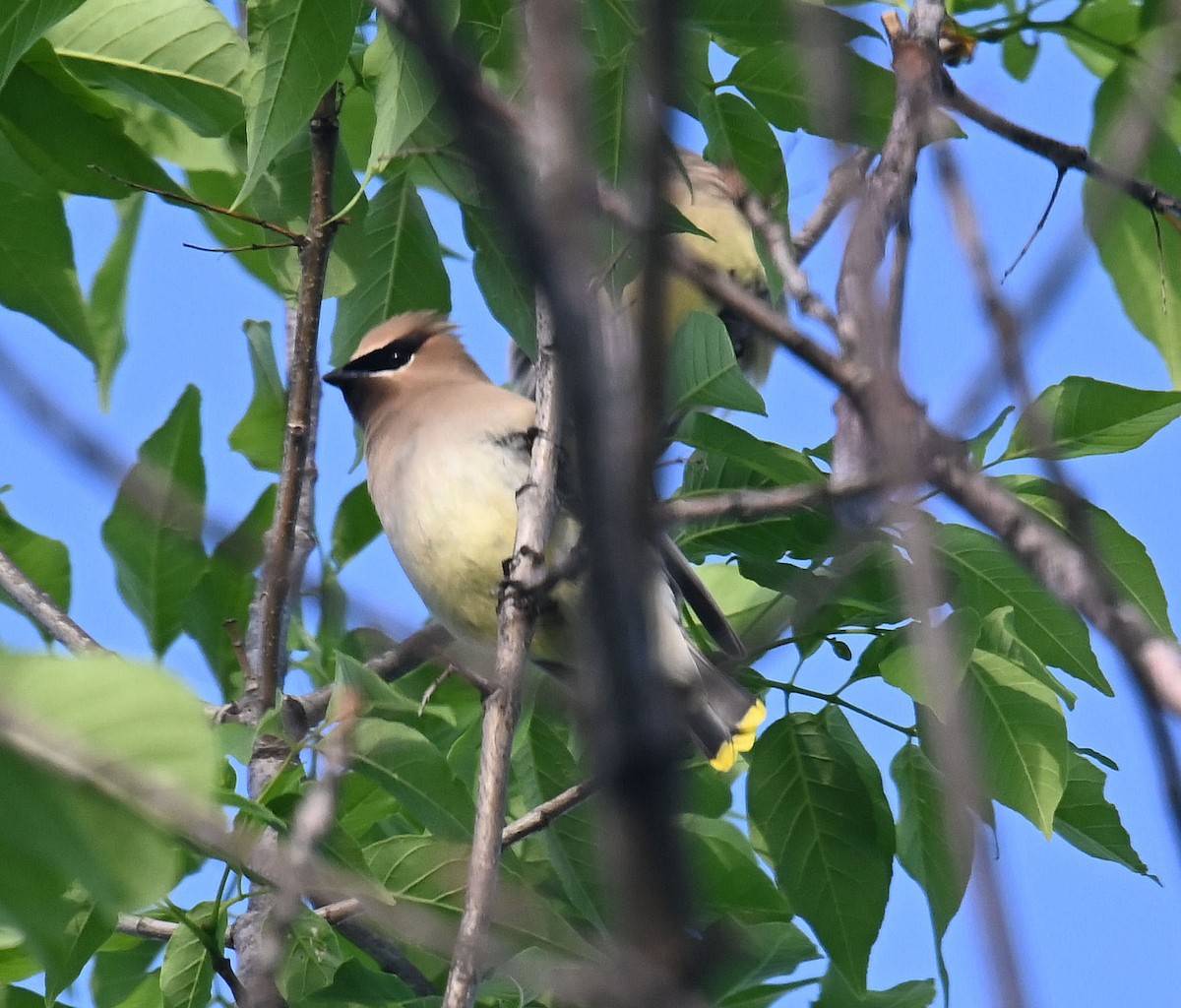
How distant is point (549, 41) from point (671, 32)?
8 centimetres

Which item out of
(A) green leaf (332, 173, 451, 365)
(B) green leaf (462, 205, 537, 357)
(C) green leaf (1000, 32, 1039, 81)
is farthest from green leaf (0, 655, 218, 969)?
(C) green leaf (1000, 32, 1039, 81)

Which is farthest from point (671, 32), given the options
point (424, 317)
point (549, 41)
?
point (424, 317)

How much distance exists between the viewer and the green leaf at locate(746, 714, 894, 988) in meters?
2.34

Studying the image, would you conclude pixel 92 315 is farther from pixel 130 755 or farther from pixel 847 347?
pixel 130 755

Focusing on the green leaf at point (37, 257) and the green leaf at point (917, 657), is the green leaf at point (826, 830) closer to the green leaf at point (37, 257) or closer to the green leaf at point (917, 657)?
the green leaf at point (917, 657)

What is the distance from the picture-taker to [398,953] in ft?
8.14

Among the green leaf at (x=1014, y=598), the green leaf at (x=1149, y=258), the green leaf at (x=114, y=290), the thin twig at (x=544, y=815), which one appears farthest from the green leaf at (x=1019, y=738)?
the green leaf at (x=114, y=290)

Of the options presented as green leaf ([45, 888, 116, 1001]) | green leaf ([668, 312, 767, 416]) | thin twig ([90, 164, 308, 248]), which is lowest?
green leaf ([45, 888, 116, 1001])

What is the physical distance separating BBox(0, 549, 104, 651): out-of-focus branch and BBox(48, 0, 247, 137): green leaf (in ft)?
2.42

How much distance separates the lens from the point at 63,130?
8.47 feet

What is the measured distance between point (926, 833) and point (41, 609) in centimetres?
134

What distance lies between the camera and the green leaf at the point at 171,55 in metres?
2.55

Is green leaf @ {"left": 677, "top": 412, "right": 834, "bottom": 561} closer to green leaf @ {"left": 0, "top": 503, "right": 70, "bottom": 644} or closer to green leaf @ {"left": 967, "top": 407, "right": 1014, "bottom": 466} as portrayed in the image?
green leaf @ {"left": 967, "top": 407, "right": 1014, "bottom": 466}

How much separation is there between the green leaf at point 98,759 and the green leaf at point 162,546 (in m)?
1.80
